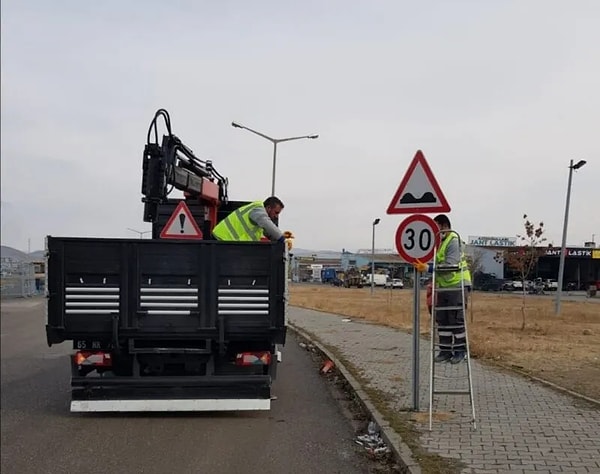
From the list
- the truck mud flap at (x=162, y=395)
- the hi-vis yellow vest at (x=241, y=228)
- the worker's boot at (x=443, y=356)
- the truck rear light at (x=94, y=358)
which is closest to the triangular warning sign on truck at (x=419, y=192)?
the hi-vis yellow vest at (x=241, y=228)

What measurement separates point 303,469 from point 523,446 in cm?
196

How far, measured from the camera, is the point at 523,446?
5852 mm

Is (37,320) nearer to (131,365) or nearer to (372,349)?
(131,365)

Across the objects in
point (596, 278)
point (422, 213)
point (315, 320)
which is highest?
point (422, 213)

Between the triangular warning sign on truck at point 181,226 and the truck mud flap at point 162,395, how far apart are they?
424 cm

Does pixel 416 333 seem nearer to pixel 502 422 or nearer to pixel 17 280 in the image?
pixel 502 422

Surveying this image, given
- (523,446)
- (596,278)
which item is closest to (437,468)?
(523,446)

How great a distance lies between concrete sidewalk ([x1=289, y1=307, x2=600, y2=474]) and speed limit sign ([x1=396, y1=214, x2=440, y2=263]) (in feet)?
5.68

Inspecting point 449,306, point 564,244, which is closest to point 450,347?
point 449,306

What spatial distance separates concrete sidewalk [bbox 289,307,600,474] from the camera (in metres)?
5.45

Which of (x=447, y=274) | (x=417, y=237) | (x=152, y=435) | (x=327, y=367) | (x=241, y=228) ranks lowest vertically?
(x=327, y=367)

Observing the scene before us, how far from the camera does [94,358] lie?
7402mm

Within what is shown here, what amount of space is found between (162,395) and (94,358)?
0.88 m

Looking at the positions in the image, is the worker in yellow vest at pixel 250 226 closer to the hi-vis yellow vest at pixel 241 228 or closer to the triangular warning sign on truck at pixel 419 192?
the hi-vis yellow vest at pixel 241 228
